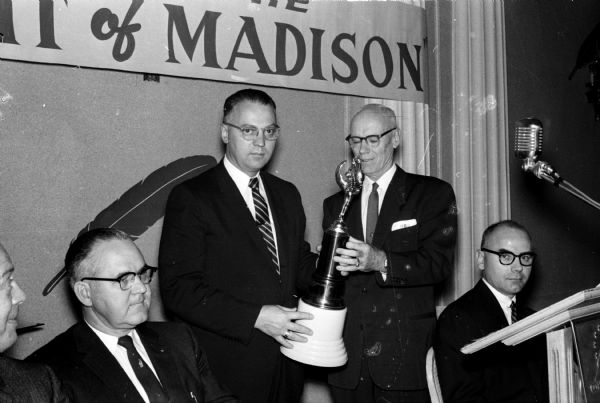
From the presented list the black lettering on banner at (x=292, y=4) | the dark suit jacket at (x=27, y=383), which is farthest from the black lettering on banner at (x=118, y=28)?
the dark suit jacket at (x=27, y=383)

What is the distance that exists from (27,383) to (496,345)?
82.1 inches

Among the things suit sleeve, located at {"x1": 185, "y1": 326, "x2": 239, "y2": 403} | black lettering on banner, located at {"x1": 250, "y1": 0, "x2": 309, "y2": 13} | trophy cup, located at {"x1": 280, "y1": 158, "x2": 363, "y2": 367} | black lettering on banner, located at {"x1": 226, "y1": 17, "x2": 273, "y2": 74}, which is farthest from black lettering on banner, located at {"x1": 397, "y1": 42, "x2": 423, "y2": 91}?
suit sleeve, located at {"x1": 185, "y1": 326, "x2": 239, "y2": 403}

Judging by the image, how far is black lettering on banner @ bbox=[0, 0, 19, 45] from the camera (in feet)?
11.2

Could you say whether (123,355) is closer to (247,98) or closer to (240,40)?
(247,98)

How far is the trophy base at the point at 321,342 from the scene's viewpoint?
8.71ft

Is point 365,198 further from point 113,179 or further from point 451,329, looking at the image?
point 113,179

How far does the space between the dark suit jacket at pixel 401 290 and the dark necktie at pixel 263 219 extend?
0.50 metres

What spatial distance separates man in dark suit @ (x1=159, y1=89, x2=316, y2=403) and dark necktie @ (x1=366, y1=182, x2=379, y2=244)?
1.23 ft

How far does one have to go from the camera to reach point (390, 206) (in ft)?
11.0

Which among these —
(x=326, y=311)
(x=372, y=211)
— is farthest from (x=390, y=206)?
(x=326, y=311)

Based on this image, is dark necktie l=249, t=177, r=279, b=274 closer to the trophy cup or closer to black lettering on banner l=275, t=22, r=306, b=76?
the trophy cup

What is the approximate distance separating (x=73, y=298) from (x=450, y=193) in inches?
83.3

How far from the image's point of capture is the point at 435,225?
3314 mm

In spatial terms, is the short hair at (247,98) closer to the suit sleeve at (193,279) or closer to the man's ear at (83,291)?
the suit sleeve at (193,279)
